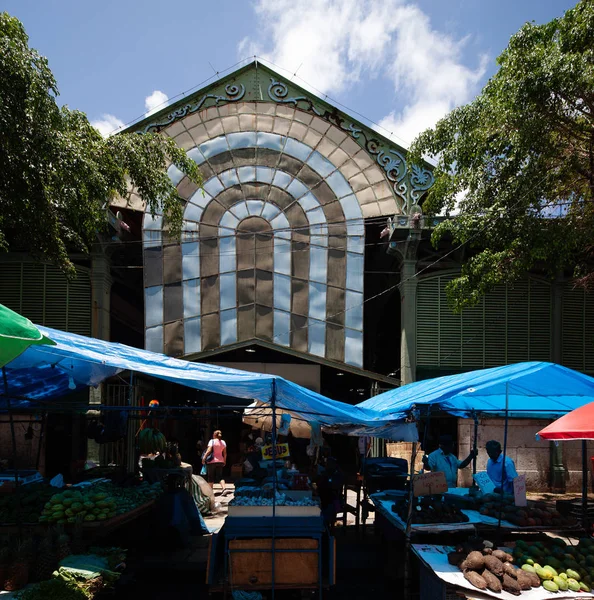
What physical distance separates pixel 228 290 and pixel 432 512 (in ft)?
35.3

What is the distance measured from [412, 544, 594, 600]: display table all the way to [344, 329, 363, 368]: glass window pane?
34.7 feet

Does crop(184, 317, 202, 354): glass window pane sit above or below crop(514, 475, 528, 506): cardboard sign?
above

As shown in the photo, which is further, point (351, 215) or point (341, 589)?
point (351, 215)

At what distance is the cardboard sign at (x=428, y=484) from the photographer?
8289mm

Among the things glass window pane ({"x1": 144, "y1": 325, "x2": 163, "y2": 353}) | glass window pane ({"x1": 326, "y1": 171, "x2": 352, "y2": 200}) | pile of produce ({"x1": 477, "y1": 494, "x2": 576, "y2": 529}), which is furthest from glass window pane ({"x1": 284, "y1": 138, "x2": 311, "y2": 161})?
pile of produce ({"x1": 477, "y1": 494, "x2": 576, "y2": 529})

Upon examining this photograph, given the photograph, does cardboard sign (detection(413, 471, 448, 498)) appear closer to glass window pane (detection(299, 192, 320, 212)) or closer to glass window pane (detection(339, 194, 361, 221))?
glass window pane (detection(339, 194, 361, 221))

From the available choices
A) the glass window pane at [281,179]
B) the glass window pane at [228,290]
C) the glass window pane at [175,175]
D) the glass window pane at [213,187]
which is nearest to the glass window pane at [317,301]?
the glass window pane at [228,290]

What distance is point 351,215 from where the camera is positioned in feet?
60.1

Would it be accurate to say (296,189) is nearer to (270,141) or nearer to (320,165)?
(320,165)

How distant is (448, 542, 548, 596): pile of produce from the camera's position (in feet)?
20.0

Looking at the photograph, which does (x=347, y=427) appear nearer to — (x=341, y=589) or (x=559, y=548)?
(x=341, y=589)

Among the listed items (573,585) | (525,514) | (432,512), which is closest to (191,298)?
(432,512)

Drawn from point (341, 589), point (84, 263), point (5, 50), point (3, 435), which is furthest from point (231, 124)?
point (341, 589)

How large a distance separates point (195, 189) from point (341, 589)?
1269 centimetres
